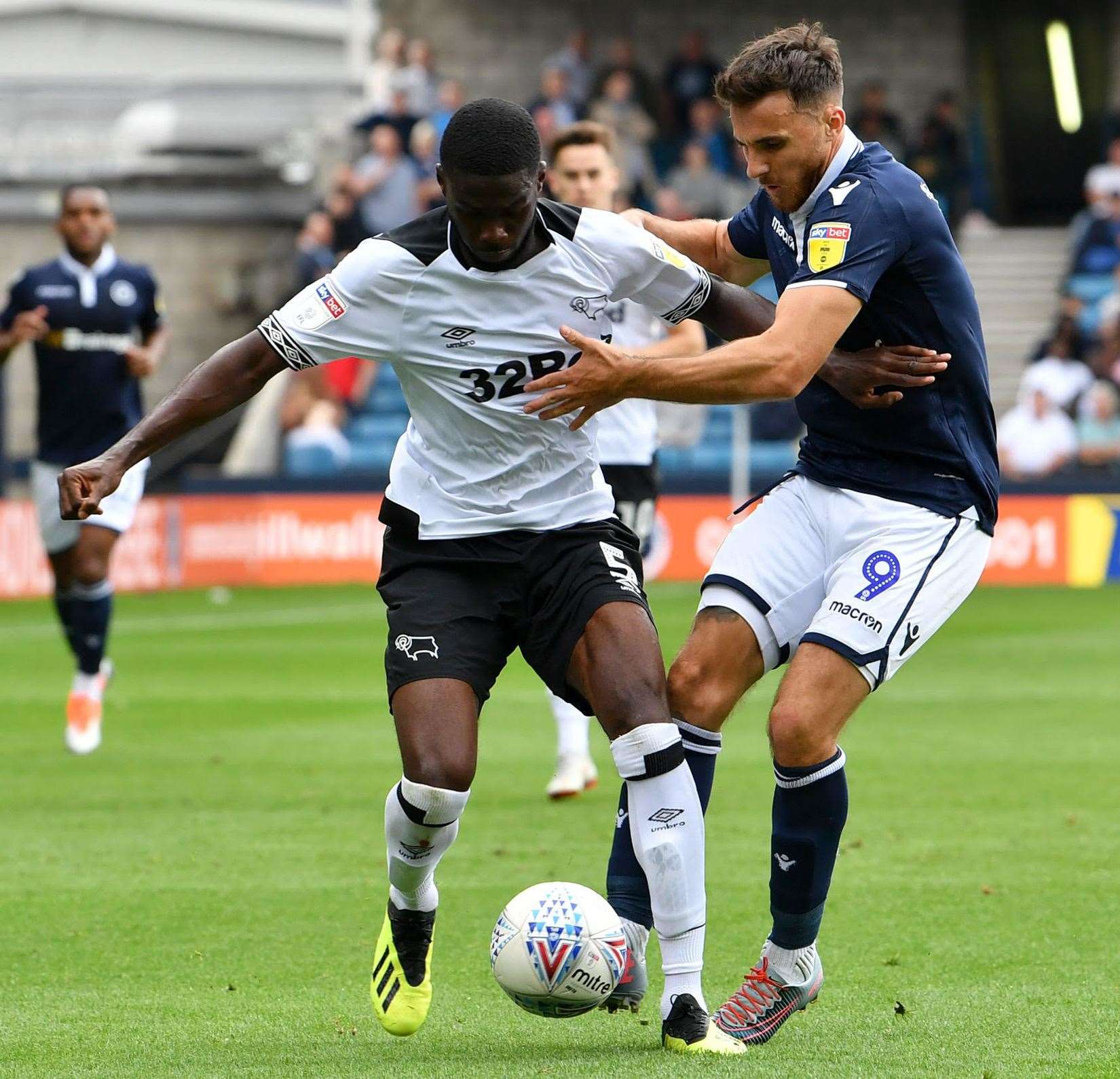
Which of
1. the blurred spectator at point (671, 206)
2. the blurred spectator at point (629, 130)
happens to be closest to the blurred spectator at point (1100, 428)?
the blurred spectator at point (671, 206)

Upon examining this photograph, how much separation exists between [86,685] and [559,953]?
6.18m

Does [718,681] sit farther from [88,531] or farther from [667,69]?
[667,69]

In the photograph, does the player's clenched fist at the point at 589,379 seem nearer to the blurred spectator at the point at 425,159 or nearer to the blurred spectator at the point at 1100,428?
the blurred spectator at the point at 1100,428

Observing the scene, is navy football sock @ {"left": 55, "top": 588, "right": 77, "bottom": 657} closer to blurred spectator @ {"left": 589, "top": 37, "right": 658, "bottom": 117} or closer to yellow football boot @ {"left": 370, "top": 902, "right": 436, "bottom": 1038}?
yellow football boot @ {"left": 370, "top": 902, "right": 436, "bottom": 1038}

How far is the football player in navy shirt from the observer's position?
16.8 feet

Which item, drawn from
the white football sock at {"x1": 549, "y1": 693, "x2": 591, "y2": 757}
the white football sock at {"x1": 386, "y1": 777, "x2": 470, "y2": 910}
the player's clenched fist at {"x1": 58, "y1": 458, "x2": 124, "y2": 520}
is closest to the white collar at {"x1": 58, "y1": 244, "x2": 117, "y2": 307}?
the white football sock at {"x1": 549, "y1": 693, "x2": 591, "y2": 757}

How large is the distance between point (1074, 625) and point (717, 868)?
10417 mm

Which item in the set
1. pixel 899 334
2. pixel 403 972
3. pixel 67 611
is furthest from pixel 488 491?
pixel 67 611

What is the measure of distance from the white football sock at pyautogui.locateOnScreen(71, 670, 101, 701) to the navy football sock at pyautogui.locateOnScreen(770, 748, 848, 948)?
607 centimetres

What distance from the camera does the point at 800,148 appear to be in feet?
17.3

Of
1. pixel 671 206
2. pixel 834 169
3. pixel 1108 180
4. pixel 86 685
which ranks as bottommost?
pixel 86 685

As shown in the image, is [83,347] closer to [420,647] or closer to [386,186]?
[420,647]

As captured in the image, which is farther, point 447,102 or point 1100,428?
point 447,102

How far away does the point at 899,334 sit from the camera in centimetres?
542
